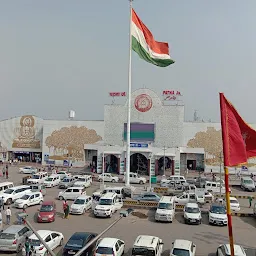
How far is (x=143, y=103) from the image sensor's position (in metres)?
51.9

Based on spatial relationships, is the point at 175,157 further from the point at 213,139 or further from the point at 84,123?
the point at 84,123

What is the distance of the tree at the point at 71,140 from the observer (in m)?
56.4

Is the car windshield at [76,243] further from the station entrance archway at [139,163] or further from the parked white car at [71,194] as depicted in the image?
the station entrance archway at [139,163]

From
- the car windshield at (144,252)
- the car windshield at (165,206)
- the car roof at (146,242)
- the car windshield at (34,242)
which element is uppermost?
the car windshield at (165,206)

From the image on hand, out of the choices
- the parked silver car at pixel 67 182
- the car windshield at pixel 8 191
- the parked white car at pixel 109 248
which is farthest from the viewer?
the parked silver car at pixel 67 182

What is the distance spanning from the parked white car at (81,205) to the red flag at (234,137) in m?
18.2

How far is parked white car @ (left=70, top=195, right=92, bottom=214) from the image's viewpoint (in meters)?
25.8

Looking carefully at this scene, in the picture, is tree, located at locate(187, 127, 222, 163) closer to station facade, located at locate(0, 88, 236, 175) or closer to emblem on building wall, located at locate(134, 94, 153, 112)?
station facade, located at locate(0, 88, 236, 175)

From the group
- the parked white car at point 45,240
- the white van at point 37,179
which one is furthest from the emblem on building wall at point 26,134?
the parked white car at point 45,240

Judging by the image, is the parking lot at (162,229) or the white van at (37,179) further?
the white van at (37,179)

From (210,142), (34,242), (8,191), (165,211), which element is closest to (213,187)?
(165,211)

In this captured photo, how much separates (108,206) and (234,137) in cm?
1738

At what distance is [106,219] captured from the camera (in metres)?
25.0

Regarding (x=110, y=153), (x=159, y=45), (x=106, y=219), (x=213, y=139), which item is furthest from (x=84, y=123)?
(x=106, y=219)
